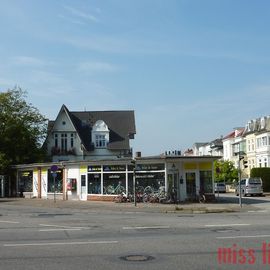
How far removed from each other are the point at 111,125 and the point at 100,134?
2.69m

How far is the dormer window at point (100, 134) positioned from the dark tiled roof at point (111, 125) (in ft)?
2.17

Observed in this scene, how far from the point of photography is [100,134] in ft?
230

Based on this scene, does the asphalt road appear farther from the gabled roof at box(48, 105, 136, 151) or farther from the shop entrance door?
the gabled roof at box(48, 105, 136, 151)

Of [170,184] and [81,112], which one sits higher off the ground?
[81,112]

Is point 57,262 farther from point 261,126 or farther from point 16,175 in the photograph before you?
point 261,126

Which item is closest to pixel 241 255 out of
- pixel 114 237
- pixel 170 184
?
pixel 114 237

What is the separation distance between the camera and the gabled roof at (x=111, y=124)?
230 feet

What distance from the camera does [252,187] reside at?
173 feet

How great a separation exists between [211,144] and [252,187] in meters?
71.1

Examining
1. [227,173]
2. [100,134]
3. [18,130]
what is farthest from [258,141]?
[18,130]

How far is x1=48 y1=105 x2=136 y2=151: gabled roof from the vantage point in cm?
7000

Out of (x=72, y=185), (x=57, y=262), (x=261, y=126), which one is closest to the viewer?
(x=57, y=262)

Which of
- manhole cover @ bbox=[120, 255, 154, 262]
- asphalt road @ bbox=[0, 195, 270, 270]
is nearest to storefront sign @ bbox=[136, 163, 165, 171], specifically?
asphalt road @ bbox=[0, 195, 270, 270]

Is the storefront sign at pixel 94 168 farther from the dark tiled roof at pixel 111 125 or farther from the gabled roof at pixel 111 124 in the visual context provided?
the dark tiled roof at pixel 111 125
